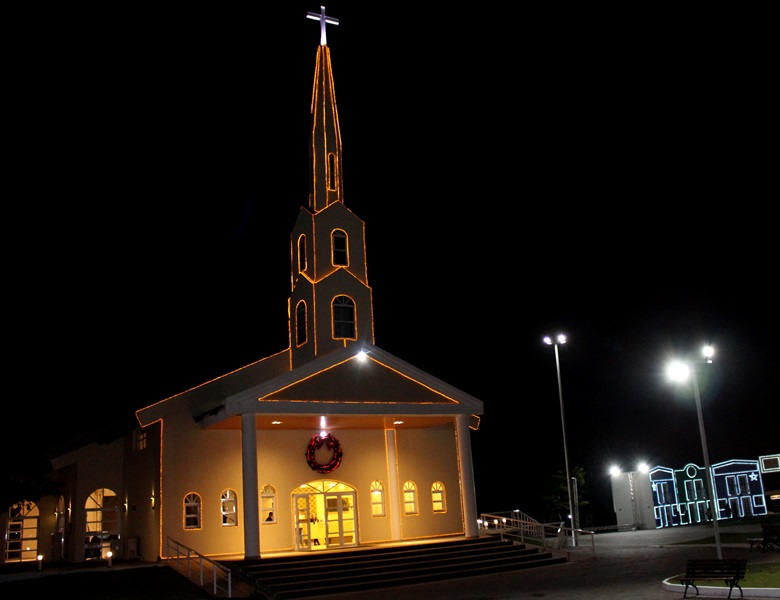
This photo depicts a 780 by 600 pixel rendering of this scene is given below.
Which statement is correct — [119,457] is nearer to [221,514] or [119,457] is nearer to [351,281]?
[221,514]

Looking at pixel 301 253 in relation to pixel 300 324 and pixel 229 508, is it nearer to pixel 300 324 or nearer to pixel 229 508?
pixel 300 324

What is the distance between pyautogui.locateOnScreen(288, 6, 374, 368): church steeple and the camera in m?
29.2

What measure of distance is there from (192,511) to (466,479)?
932 cm

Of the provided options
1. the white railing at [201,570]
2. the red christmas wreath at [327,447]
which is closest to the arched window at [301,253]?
the red christmas wreath at [327,447]

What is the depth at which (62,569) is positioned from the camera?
26094 millimetres

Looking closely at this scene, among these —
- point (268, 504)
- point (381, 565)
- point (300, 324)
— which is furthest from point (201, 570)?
point (300, 324)

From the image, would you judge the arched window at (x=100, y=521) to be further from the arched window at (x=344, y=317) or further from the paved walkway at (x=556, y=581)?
the arched window at (x=344, y=317)

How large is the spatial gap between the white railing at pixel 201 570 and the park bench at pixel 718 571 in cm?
1065

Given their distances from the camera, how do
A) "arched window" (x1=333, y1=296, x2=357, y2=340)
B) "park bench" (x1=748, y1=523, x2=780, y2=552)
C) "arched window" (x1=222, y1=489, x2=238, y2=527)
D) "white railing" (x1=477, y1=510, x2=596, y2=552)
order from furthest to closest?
"white railing" (x1=477, y1=510, x2=596, y2=552) < "arched window" (x1=333, y1=296, x2=357, y2=340) < "arched window" (x1=222, y1=489, x2=238, y2=527) < "park bench" (x1=748, y1=523, x2=780, y2=552)

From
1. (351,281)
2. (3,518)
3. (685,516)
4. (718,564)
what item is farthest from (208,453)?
(685,516)

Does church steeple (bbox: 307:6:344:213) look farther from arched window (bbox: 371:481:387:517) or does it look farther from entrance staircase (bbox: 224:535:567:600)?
entrance staircase (bbox: 224:535:567:600)

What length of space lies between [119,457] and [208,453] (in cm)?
533

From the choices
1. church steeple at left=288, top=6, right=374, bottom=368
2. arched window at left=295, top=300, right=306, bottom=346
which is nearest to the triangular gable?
church steeple at left=288, top=6, right=374, bottom=368

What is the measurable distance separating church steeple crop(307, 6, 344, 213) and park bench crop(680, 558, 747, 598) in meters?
18.8
